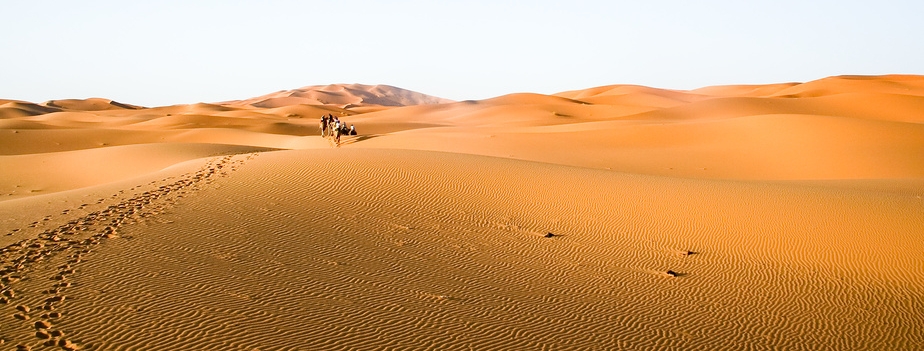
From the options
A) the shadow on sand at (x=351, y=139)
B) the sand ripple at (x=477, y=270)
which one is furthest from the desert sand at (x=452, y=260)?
the shadow on sand at (x=351, y=139)

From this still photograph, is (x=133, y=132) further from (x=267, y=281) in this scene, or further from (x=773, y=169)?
(x=267, y=281)

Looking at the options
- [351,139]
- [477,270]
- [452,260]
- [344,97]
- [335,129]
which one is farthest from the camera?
[344,97]

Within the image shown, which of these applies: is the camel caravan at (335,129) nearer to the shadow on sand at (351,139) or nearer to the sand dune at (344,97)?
the shadow on sand at (351,139)

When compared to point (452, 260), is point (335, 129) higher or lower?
higher

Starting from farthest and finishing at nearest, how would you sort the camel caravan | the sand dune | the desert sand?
the sand dune < the camel caravan < the desert sand

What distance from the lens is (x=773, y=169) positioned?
19.1 metres

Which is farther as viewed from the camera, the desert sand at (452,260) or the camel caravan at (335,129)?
the camel caravan at (335,129)

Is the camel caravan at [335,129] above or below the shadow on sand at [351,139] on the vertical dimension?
above

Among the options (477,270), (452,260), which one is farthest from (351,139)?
(477,270)

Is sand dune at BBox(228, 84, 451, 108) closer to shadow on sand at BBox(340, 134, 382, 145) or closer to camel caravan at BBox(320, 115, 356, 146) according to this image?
camel caravan at BBox(320, 115, 356, 146)

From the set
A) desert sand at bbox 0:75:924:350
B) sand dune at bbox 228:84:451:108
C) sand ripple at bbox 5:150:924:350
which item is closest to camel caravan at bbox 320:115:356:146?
desert sand at bbox 0:75:924:350

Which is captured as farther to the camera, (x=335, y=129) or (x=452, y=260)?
(x=335, y=129)

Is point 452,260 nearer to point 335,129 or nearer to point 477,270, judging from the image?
point 477,270

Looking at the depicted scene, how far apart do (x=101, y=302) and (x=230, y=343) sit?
1.22 meters
